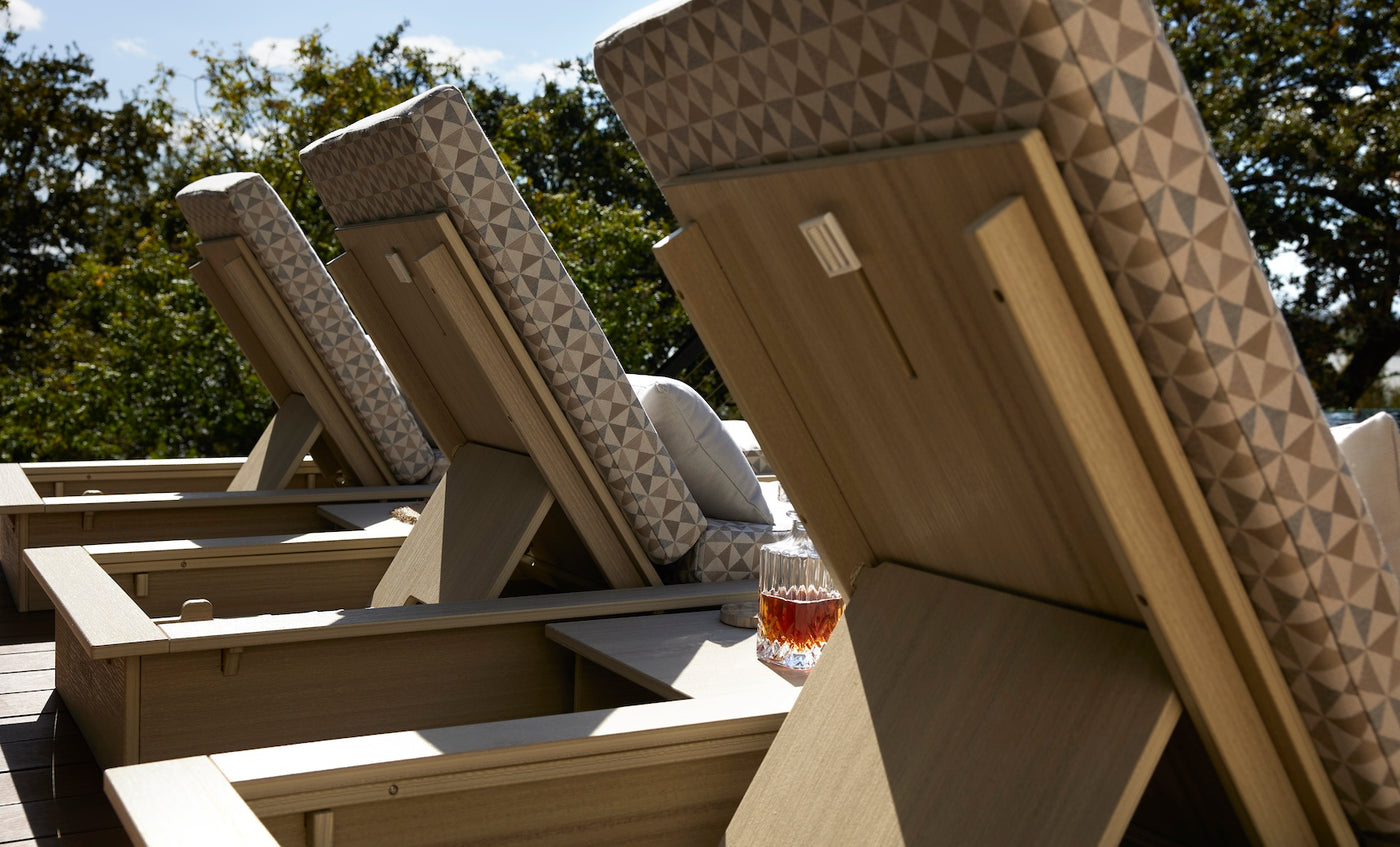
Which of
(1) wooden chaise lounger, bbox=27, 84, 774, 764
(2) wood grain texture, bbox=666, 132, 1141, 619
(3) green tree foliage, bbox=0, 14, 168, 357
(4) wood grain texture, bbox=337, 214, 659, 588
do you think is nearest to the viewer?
(2) wood grain texture, bbox=666, 132, 1141, 619

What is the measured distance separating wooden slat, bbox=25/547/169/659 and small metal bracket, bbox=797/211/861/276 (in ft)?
4.93

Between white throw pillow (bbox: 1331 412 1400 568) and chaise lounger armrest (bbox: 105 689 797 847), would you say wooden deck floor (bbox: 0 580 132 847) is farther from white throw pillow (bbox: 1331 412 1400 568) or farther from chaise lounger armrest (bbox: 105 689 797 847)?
white throw pillow (bbox: 1331 412 1400 568)

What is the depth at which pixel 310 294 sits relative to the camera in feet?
14.3

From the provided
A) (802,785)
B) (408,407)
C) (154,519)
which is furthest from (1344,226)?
(802,785)

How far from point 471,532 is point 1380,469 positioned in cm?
196

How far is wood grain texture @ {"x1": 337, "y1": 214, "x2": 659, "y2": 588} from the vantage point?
105 inches

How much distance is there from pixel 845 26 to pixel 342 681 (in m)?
1.77

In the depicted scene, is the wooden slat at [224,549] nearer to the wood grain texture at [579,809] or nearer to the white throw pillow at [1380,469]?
the wood grain texture at [579,809]

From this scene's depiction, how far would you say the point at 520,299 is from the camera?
2.68 m

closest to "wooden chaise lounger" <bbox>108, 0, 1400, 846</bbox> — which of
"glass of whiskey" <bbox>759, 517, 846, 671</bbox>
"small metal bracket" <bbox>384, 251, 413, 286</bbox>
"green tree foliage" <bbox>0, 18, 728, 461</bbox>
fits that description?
"glass of whiskey" <bbox>759, 517, 846, 671</bbox>

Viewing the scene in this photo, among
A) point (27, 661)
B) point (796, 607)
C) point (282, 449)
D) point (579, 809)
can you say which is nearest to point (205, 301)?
point (282, 449)

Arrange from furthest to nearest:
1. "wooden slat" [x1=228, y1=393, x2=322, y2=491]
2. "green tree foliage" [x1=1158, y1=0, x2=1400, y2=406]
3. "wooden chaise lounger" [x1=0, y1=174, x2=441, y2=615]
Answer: "green tree foliage" [x1=1158, y1=0, x2=1400, y2=406], "wooden slat" [x1=228, y1=393, x2=322, y2=491], "wooden chaise lounger" [x1=0, y1=174, x2=441, y2=615]

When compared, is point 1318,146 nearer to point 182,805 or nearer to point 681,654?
point 681,654

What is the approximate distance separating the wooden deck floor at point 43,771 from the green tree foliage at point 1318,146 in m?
10.8
